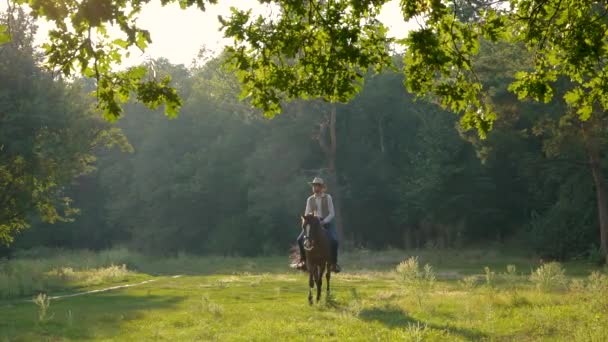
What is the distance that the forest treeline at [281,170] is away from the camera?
124 ft

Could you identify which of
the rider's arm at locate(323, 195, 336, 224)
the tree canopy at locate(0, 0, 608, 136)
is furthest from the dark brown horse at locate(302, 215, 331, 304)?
the tree canopy at locate(0, 0, 608, 136)

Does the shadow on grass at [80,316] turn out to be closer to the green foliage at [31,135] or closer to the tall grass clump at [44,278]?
the tall grass clump at [44,278]

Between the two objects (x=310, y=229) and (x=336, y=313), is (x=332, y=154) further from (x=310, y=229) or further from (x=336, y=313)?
(x=336, y=313)

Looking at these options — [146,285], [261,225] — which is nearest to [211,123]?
[261,225]

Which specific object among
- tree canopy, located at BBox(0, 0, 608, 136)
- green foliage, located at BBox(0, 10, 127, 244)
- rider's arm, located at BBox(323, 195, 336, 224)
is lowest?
rider's arm, located at BBox(323, 195, 336, 224)

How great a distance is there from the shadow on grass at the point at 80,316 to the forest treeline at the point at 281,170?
11.5 metres

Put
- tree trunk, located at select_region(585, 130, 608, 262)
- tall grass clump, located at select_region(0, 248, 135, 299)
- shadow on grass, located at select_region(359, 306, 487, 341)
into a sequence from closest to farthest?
shadow on grass, located at select_region(359, 306, 487, 341)
tall grass clump, located at select_region(0, 248, 135, 299)
tree trunk, located at select_region(585, 130, 608, 262)

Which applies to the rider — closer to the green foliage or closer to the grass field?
the grass field

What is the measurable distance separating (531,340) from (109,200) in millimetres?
68595

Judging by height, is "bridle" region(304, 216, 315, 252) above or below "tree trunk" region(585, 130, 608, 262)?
below

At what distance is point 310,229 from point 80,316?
5818 mm

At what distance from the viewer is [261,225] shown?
226ft

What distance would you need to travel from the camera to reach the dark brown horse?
21547mm

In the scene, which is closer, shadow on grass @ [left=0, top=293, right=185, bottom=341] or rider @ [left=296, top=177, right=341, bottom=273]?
shadow on grass @ [left=0, top=293, right=185, bottom=341]
